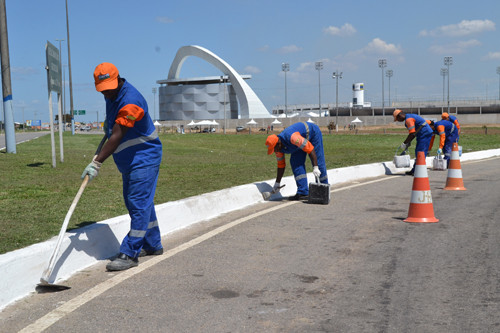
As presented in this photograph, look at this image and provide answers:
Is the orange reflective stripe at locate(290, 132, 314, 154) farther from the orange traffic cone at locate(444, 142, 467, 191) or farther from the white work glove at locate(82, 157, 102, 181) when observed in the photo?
the white work glove at locate(82, 157, 102, 181)

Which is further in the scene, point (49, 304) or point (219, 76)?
Answer: point (219, 76)

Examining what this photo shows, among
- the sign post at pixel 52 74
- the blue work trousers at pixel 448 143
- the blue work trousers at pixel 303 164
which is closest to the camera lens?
the blue work trousers at pixel 303 164

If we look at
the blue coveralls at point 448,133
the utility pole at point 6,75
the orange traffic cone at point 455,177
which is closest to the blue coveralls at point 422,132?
the blue coveralls at point 448,133

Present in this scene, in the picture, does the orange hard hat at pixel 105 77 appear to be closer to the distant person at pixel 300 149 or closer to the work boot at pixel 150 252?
the work boot at pixel 150 252

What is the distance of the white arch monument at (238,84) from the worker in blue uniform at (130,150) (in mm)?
115726

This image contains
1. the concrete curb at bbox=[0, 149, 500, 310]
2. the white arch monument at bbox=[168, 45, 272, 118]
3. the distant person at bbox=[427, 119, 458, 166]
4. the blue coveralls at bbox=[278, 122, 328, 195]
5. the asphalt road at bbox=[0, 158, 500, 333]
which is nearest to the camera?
the asphalt road at bbox=[0, 158, 500, 333]

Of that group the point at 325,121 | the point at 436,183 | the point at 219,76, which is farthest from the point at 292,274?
the point at 219,76

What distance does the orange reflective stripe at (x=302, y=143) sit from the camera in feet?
31.7

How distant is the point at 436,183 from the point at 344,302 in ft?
31.6

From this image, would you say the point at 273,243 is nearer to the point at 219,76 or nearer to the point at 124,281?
the point at 124,281

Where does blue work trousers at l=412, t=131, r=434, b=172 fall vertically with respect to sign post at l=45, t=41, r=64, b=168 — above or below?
below

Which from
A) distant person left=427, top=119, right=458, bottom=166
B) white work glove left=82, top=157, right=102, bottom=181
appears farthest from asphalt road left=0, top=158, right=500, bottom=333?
distant person left=427, top=119, right=458, bottom=166

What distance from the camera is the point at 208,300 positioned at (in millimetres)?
4551

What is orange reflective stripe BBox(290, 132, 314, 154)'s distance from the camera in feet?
31.7
